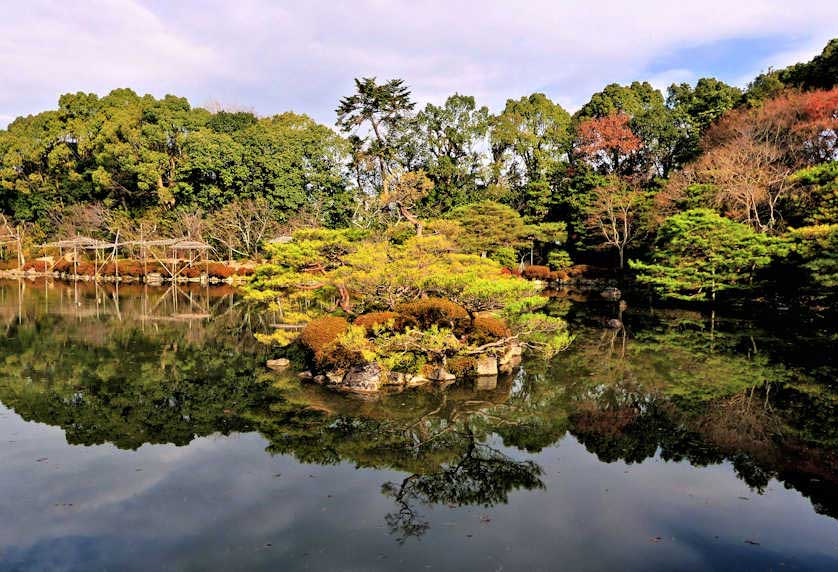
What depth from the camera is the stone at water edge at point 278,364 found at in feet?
39.8

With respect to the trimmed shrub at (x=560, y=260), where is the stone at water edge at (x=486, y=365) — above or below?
below

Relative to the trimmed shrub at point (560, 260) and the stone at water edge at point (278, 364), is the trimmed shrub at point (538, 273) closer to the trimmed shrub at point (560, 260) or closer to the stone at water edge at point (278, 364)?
the trimmed shrub at point (560, 260)

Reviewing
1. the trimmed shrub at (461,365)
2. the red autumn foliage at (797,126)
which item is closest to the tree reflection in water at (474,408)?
the trimmed shrub at (461,365)

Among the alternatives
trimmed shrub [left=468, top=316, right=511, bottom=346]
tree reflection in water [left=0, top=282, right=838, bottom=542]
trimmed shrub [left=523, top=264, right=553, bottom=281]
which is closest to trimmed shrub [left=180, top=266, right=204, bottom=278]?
tree reflection in water [left=0, top=282, right=838, bottom=542]

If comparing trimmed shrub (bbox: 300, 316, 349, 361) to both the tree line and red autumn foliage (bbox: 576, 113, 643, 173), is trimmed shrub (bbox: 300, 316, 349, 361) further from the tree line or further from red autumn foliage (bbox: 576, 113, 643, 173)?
red autumn foliage (bbox: 576, 113, 643, 173)

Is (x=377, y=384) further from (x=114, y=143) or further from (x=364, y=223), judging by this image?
(x=114, y=143)

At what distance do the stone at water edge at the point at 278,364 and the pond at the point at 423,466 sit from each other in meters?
0.47

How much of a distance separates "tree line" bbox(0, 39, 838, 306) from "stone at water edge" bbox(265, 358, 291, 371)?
1777cm

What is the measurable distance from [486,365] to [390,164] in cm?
2939

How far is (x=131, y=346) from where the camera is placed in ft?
47.0

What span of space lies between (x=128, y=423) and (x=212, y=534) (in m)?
4.15

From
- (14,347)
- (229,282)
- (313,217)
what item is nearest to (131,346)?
(14,347)

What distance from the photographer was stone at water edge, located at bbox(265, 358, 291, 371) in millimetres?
12144

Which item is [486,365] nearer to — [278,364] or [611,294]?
[278,364]
